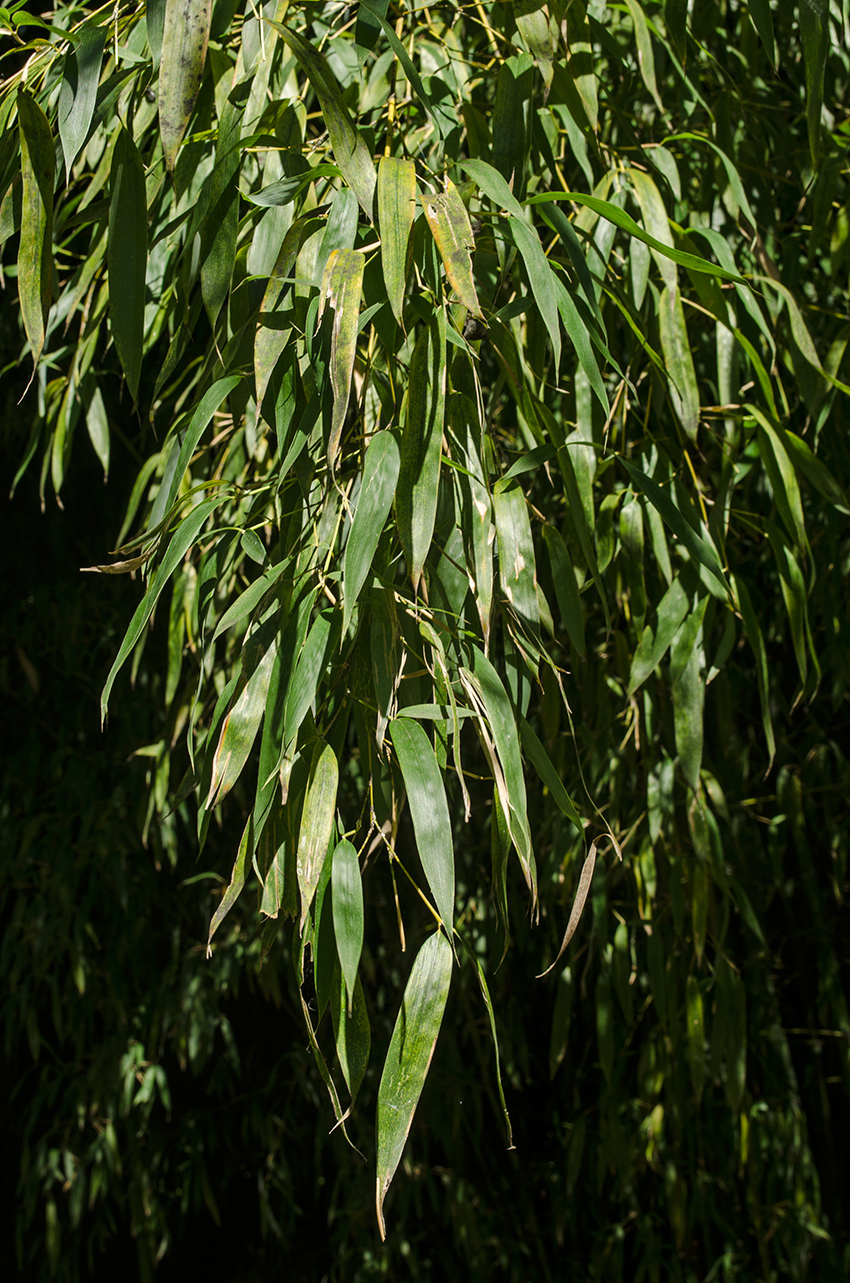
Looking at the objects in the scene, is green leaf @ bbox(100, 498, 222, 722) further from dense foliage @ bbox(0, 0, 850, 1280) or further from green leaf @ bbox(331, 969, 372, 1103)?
green leaf @ bbox(331, 969, 372, 1103)

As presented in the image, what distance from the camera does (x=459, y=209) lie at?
523 mm

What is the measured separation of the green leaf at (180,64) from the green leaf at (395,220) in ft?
0.32

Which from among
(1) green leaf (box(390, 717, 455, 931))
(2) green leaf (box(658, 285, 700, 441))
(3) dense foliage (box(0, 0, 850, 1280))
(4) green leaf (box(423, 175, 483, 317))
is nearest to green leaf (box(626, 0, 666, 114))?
(3) dense foliage (box(0, 0, 850, 1280))

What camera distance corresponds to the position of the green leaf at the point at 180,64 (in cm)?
49

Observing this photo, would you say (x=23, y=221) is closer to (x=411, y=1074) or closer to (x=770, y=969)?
(x=411, y=1074)

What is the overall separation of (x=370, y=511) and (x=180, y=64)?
232 millimetres

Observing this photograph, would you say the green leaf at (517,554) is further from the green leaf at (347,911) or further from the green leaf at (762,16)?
the green leaf at (762,16)

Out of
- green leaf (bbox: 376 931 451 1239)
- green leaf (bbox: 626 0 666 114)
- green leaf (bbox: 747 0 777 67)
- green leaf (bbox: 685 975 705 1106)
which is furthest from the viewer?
green leaf (bbox: 685 975 705 1106)

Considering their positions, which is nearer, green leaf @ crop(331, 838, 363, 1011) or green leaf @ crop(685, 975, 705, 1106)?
green leaf @ crop(331, 838, 363, 1011)

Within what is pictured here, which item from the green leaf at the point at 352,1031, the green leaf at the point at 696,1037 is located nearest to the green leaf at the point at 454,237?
the green leaf at the point at 352,1031

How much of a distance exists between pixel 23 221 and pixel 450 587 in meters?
0.30

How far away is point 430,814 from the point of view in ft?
1.53

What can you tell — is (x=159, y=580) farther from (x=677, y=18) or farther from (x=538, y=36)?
(x=677, y=18)

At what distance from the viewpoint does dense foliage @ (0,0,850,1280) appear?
516 millimetres
